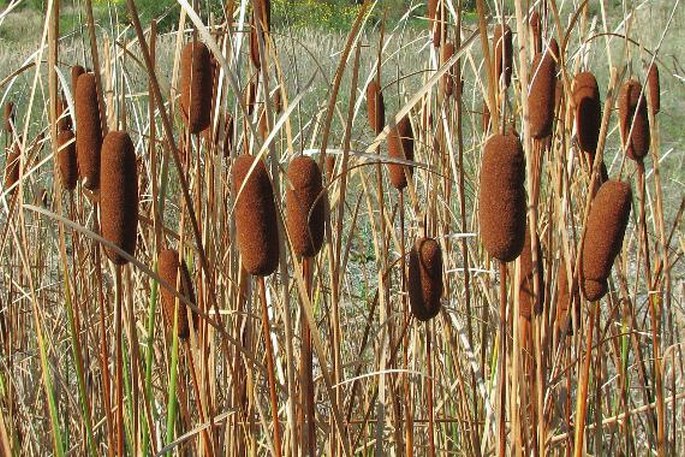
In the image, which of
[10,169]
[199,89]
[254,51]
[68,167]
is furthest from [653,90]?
[10,169]

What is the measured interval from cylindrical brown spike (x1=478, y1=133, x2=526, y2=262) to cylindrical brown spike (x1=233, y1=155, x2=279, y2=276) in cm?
16

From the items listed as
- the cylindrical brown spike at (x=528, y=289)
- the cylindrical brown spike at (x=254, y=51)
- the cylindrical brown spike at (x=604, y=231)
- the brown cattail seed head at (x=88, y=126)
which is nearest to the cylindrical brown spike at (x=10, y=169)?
the cylindrical brown spike at (x=254, y=51)

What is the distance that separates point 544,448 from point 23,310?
4.64ft

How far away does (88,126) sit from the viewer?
0.79 meters

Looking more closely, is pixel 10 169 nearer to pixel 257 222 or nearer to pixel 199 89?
pixel 199 89

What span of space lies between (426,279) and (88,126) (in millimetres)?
324

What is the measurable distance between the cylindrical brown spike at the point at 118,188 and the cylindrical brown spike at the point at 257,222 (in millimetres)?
81

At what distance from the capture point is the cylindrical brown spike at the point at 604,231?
773 millimetres

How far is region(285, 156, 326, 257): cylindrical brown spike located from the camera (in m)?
0.75

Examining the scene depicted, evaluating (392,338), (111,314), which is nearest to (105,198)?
(392,338)

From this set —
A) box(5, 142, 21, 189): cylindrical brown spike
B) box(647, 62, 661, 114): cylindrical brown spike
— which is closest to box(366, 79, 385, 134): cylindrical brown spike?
box(647, 62, 661, 114): cylindrical brown spike

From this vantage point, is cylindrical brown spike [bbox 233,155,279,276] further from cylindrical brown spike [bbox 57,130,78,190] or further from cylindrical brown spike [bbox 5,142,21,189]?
cylindrical brown spike [bbox 5,142,21,189]

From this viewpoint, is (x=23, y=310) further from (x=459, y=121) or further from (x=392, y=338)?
(x=459, y=121)

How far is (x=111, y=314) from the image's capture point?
1.60 m
